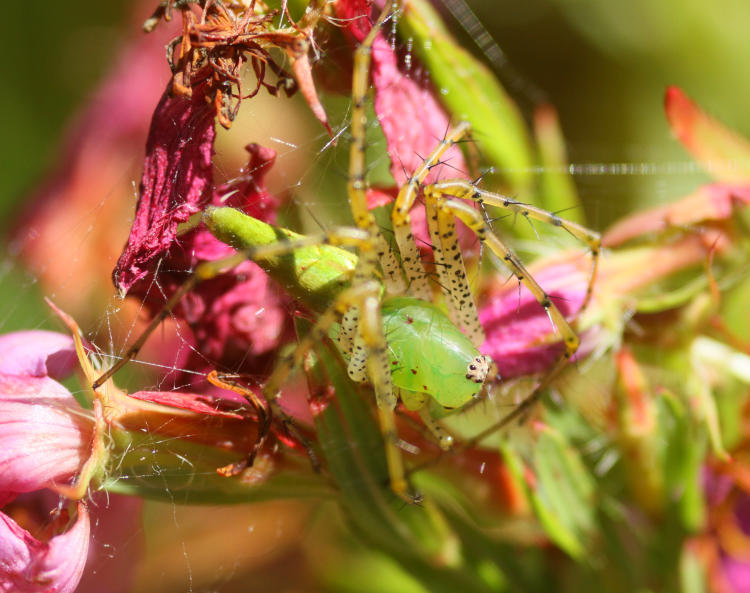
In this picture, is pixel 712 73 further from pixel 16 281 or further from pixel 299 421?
pixel 16 281

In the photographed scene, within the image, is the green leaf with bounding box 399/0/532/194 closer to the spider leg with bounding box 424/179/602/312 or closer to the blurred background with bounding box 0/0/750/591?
the spider leg with bounding box 424/179/602/312

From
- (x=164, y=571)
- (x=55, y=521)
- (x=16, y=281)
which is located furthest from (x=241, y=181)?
(x=16, y=281)

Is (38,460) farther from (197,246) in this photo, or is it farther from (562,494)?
(562,494)

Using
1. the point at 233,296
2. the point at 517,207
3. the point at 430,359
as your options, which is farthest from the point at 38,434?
the point at 517,207

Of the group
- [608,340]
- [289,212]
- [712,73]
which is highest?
[289,212]

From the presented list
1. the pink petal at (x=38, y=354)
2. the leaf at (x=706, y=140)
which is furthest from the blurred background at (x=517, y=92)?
the pink petal at (x=38, y=354)

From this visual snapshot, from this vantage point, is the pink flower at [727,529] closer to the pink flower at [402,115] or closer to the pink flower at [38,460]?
the pink flower at [402,115]
